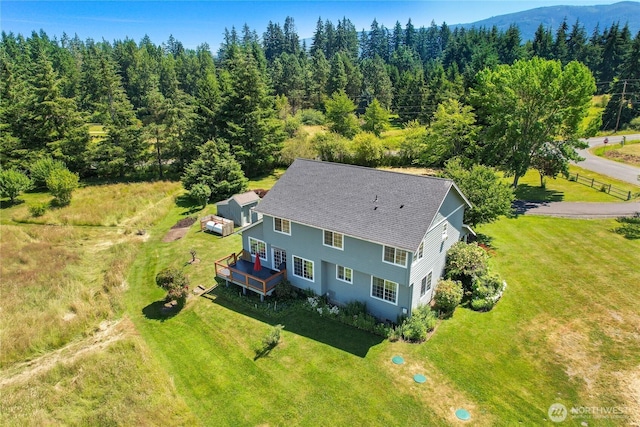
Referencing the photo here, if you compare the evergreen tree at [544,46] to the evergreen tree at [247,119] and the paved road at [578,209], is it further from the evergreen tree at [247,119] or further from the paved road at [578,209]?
the evergreen tree at [247,119]

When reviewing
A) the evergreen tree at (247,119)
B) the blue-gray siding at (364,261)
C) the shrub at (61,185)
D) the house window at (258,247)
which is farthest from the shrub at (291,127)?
the blue-gray siding at (364,261)

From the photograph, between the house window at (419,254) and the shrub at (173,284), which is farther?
the shrub at (173,284)

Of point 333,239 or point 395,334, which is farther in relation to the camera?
point 333,239

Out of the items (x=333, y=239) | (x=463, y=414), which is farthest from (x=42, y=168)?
(x=463, y=414)

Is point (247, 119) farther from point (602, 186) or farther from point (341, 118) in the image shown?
point (602, 186)

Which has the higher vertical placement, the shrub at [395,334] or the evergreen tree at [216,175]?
the evergreen tree at [216,175]

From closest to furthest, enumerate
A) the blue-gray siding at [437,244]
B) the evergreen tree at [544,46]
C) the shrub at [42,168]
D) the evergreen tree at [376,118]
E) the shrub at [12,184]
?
the blue-gray siding at [437,244] → the shrub at [12,184] → the shrub at [42,168] → the evergreen tree at [376,118] → the evergreen tree at [544,46]

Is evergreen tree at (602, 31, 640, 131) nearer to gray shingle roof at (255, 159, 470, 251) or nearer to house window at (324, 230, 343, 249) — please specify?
gray shingle roof at (255, 159, 470, 251)

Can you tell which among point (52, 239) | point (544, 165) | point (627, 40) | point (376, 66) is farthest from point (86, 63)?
point (627, 40)
